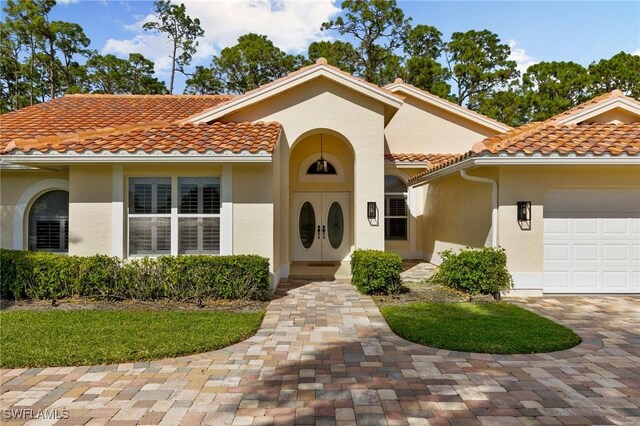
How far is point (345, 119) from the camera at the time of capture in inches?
453

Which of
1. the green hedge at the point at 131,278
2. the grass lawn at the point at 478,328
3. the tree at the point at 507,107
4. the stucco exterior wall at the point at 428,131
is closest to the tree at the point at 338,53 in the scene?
the tree at the point at 507,107

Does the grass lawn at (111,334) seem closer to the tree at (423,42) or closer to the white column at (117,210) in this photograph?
the white column at (117,210)

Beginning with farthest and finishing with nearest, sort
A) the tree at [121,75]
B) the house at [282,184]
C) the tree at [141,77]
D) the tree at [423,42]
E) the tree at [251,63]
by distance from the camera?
1. the tree at [141,77]
2. the tree at [121,75]
3. the tree at [423,42]
4. the tree at [251,63]
5. the house at [282,184]

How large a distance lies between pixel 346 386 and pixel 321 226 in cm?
1068

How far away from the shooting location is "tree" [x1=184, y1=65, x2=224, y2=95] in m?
32.7

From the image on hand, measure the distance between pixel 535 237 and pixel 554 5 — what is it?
7.38 metres

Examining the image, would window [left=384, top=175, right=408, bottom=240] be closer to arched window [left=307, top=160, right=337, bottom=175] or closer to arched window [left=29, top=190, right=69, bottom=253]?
arched window [left=307, top=160, right=337, bottom=175]

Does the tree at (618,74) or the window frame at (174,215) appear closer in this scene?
the window frame at (174,215)

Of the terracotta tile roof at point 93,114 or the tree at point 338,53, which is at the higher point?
the tree at point 338,53

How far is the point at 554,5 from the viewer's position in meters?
11.5

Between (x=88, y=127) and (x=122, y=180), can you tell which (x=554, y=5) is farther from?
(x=88, y=127)

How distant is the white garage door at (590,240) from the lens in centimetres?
981

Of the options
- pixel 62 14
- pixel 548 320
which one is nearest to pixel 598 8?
pixel 548 320

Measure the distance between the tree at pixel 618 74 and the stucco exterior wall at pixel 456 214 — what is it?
20195 mm
